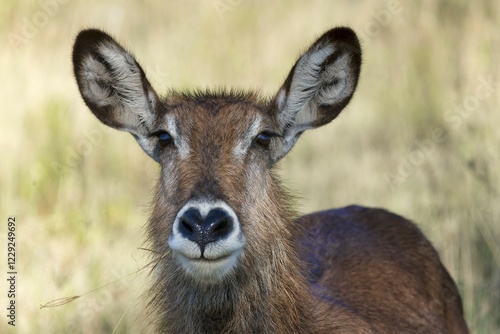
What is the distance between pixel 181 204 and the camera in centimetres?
551

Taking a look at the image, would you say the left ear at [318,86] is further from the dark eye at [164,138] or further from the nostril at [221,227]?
the nostril at [221,227]

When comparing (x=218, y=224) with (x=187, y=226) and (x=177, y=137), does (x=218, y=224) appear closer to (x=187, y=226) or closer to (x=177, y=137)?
(x=187, y=226)

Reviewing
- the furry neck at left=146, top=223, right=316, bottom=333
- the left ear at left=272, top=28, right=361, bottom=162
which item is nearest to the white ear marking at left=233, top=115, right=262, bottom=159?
the left ear at left=272, top=28, right=361, bottom=162

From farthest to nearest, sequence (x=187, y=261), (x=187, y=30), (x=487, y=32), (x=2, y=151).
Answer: (x=187, y=30) < (x=487, y=32) < (x=2, y=151) < (x=187, y=261)

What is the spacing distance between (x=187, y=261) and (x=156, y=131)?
0.98 metres

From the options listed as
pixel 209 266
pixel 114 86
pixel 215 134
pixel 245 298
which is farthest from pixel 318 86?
pixel 209 266

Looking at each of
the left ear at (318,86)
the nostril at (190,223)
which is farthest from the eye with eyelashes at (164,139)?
the nostril at (190,223)

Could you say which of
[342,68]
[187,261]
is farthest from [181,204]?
[342,68]

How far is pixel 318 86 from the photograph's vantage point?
20.4 ft

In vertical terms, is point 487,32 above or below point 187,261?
above

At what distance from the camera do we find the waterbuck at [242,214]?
543 cm

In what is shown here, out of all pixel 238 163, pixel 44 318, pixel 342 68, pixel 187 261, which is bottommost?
pixel 44 318

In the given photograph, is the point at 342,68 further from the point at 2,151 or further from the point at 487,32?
the point at 487,32

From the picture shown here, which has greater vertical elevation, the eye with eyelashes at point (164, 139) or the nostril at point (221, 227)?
the eye with eyelashes at point (164, 139)
